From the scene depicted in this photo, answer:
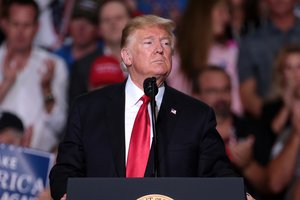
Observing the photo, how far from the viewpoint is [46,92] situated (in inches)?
241

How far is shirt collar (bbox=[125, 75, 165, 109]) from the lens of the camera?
3.44 m

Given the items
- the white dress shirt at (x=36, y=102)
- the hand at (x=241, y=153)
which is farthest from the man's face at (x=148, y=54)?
the white dress shirt at (x=36, y=102)

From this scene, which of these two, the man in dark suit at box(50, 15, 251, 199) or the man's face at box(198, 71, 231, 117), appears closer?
the man in dark suit at box(50, 15, 251, 199)

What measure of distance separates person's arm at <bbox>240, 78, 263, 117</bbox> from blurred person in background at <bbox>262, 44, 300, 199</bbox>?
0.48 ft

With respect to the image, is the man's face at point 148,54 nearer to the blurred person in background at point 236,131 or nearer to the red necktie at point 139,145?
the red necktie at point 139,145

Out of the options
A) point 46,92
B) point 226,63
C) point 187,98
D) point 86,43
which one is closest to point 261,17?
point 226,63

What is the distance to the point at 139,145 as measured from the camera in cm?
330

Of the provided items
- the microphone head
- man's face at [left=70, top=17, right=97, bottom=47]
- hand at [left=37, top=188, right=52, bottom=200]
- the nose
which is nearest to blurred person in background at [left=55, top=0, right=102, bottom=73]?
man's face at [left=70, top=17, right=97, bottom=47]

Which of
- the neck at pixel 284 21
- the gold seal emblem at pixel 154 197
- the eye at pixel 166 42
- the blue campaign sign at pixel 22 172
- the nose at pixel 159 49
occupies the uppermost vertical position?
the neck at pixel 284 21

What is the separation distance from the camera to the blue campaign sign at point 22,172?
4.43 m

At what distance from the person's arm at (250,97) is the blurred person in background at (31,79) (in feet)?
4.42

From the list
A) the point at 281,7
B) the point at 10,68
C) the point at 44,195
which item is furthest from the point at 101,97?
the point at 281,7

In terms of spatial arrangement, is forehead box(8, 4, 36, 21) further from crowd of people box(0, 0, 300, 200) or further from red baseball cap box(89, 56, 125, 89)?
red baseball cap box(89, 56, 125, 89)

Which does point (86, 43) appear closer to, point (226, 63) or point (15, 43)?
point (15, 43)
